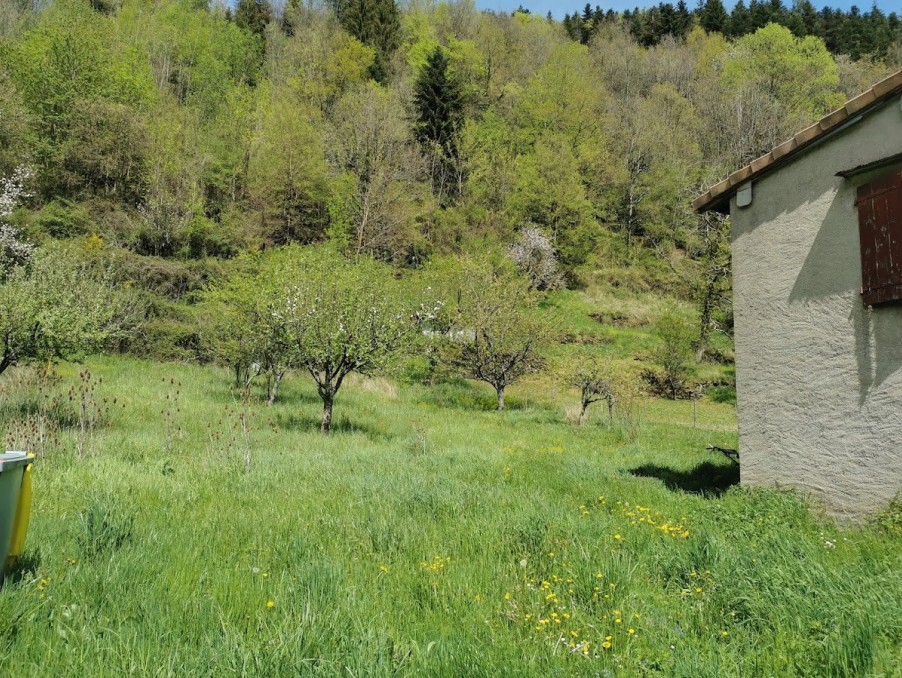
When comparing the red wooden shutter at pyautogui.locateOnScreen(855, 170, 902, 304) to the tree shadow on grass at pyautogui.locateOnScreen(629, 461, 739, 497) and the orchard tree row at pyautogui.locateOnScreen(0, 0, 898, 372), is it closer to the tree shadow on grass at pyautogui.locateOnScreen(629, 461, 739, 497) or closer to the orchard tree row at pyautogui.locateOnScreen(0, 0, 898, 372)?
the tree shadow on grass at pyautogui.locateOnScreen(629, 461, 739, 497)

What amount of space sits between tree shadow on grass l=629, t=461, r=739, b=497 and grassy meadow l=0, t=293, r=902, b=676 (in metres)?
0.08

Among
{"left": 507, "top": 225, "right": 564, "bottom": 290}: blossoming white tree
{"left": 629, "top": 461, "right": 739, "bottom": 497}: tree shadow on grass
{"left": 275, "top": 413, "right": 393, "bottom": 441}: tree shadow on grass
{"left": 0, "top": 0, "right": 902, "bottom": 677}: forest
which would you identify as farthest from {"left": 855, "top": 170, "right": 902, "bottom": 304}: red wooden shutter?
{"left": 507, "top": 225, "right": 564, "bottom": 290}: blossoming white tree

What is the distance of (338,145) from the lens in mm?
39938

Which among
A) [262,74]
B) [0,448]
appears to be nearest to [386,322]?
[0,448]

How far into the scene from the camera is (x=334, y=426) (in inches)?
544

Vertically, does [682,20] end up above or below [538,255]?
above

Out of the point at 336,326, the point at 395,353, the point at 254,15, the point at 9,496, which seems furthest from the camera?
the point at 254,15

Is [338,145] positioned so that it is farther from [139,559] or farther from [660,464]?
[139,559]

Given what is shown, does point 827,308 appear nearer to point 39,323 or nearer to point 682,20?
point 39,323

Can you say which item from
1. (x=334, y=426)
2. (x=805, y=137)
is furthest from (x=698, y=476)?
(x=334, y=426)

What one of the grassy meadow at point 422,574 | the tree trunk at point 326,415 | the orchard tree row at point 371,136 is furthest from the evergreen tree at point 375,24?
the grassy meadow at point 422,574

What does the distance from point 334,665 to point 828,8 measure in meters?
97.7

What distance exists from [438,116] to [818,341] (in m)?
43.9

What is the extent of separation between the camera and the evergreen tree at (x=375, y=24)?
5734cm
